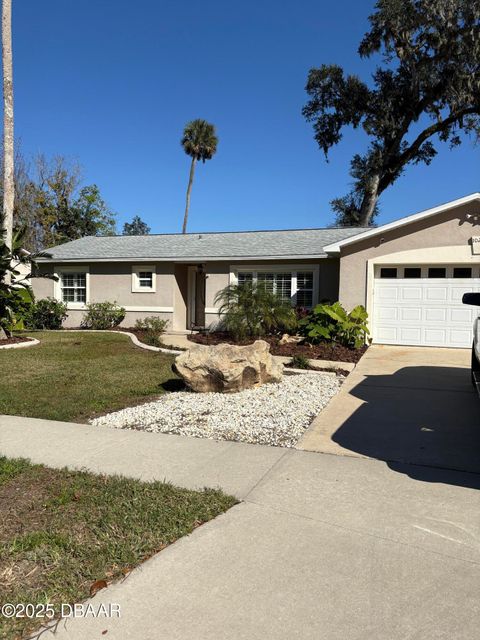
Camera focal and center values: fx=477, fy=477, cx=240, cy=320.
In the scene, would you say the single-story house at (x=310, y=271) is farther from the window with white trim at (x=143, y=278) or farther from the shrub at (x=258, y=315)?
the shrub at (x=258, y=315)

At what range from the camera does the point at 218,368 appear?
8008mm

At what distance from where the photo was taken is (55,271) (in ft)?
64.7

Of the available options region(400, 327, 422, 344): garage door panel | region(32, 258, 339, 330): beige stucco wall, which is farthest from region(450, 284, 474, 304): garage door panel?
region(32, 258, 339, 330): beige stucco wall

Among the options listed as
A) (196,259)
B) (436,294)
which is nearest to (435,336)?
(436,294)

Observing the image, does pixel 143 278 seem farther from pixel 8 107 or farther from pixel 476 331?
pixel 476 331

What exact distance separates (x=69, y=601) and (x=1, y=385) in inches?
271

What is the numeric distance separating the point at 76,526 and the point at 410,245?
1205 cm

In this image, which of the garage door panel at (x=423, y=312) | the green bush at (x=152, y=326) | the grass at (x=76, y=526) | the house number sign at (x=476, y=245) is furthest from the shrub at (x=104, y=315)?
the grass at (x=76, y=526)

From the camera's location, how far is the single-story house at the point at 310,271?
13094 mm

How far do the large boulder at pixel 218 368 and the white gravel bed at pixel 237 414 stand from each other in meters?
0.16

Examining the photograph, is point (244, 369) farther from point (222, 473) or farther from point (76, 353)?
point (76, 353)

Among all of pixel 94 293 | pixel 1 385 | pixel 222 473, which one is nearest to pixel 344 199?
pixel 94 293

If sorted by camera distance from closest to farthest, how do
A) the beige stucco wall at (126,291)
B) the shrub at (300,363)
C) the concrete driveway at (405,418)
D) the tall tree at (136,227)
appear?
the concrete driveway at (405,418), the shrub at (300,363), the beige stucco wall at (126,291), the tall tree at (136,227)

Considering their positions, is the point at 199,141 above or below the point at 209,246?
above
